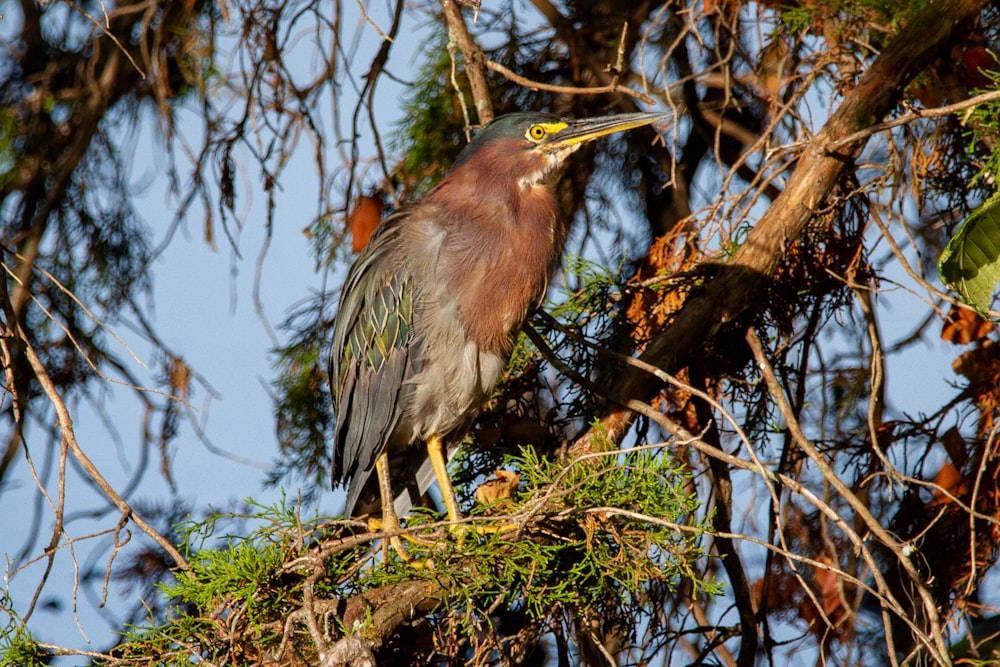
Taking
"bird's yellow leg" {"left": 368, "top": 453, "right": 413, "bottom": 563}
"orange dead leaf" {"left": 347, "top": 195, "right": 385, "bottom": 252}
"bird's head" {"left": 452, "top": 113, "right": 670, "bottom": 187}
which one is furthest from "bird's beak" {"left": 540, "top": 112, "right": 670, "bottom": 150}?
"bird's yellow leg" {"left": 368, "top": 453, "right": 413, "bottom": 563}

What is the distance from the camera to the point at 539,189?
10.5 feet

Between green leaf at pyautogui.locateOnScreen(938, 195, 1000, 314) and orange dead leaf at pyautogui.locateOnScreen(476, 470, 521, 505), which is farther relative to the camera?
orange dead leaf at pyautogui.locateOnScreen(476, 470, 521, 505)

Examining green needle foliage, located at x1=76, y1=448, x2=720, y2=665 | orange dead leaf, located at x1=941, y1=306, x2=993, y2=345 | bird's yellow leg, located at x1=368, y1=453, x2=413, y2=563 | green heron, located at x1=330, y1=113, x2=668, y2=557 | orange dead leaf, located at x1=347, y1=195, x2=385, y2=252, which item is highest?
orange dead leaf, located at x1=347, y1=195, x2=385, y2=252

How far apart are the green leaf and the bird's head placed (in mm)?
1027

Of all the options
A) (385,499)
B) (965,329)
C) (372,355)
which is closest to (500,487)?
(385,499)

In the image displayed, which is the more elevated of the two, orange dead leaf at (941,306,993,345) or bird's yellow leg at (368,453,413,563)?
bird's yellow leg at (368,453,413,563)

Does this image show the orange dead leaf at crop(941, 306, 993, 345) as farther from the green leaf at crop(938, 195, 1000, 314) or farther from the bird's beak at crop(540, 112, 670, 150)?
the bird's beak at crop(540, 112, 670, 150)

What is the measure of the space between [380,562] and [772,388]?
1.19 metres

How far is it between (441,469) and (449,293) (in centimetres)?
56

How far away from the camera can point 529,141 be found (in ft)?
10.4

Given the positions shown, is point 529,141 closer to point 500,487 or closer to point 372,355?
point 372,355

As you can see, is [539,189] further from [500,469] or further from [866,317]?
[866,317]

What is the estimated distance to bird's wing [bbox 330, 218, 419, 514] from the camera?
10.1ft

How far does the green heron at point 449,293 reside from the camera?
3.02 metres
